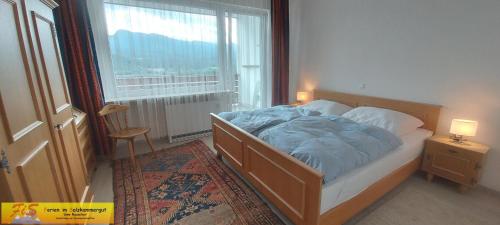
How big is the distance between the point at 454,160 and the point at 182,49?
11.9 feet

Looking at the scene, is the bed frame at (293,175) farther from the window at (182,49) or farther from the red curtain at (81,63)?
the red curtain at (81,63)

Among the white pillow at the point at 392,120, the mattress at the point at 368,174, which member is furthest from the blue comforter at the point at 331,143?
the white pillow at the point at 392,120

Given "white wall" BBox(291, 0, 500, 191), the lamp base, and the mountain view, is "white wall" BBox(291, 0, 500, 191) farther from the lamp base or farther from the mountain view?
the mountain view

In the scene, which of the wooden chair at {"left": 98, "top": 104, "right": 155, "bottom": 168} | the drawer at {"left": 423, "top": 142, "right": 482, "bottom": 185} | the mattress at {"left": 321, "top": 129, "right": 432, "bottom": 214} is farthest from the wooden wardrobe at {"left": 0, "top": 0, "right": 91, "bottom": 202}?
the drawer at {"left": 423, "top": 142, "right": 482, "bottom": 185}

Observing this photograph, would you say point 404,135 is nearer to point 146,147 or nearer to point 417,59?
point 417,59

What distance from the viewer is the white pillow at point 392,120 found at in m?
2.37

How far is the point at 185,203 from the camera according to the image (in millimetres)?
2018

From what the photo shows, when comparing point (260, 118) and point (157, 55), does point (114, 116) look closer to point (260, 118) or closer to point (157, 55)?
point (157, 55)

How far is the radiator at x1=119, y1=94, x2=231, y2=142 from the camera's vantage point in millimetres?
3273

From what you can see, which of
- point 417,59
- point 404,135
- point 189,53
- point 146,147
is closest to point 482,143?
point 404,135

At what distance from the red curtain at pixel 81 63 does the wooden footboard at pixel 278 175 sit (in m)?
1.78

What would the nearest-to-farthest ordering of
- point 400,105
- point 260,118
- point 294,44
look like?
1. point 260,118
2. point 400,105
3. point 294,44

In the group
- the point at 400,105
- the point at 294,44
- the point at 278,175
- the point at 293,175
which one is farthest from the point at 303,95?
the point at 293,175

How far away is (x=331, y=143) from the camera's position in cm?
176
